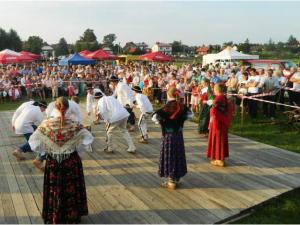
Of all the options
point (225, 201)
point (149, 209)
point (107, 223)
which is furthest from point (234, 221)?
point (107, 223)

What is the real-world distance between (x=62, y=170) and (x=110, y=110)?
3.38 m

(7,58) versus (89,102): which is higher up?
(7,58)

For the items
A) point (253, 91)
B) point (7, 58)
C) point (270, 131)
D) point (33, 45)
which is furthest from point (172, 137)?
point (33, 45)

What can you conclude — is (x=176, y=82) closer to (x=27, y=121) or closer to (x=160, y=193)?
(x=27, y=121)

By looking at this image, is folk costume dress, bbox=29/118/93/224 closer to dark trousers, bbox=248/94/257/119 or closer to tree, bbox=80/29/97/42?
dark trousers, bbox=248/94/257/119

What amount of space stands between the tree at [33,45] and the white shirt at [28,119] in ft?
195

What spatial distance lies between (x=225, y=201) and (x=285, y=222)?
0.90 m

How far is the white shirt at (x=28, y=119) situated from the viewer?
25.8 feet

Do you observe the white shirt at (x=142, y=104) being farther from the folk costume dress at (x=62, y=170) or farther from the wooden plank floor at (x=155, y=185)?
the folk costume dress at (x=62, y=170)

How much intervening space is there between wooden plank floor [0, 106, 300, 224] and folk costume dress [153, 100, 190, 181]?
352 mm

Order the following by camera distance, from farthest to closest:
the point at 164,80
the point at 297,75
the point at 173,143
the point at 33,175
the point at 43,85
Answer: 1. the point at 43,85
2. the point at 164,80
3. the point at 297,75
4. the point at 33,175
5. the point at 173,143

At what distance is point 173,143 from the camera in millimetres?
6137

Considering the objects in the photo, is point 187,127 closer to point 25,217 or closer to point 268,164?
point 268,164

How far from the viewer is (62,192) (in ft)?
15.8
